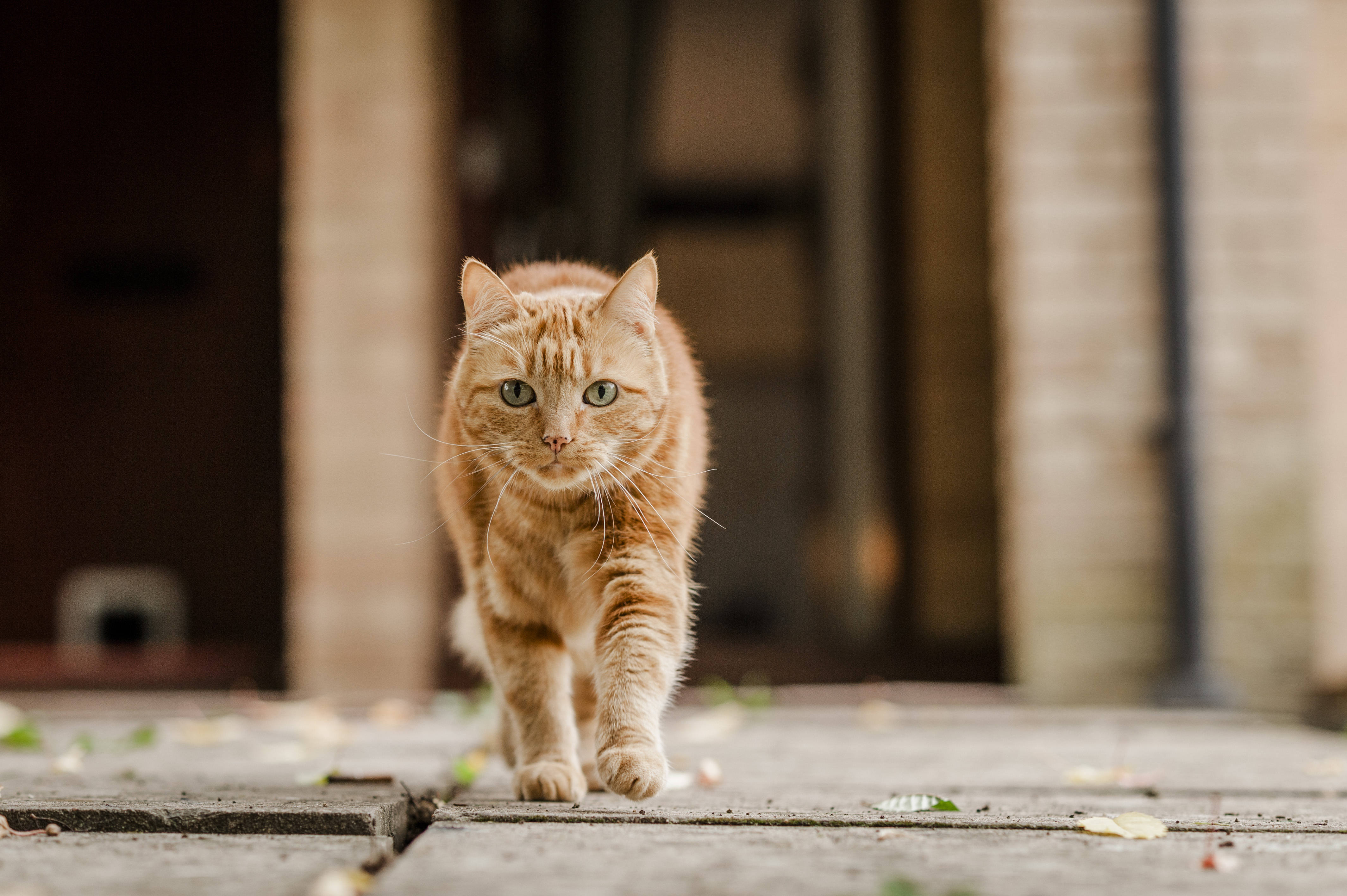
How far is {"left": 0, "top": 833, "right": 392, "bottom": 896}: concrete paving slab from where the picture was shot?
1066 millimetres

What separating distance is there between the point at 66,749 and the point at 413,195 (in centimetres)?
224

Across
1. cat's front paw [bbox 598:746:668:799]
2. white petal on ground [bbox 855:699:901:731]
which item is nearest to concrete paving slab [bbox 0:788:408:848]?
cat's front paw [bbox 598:746:668:799]

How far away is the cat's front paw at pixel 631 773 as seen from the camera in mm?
1411

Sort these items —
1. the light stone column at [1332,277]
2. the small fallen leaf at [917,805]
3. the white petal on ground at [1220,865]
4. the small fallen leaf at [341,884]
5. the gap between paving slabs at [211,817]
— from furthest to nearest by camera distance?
the light stone column at [1332,277] → the small fallen leaf at [917,805] → the gap between paving slabs at [211,817] → the white petal on ground at [1220,865] → the small fallen leaf at [341,884]

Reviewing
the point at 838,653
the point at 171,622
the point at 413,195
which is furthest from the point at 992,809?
the point at 171,622

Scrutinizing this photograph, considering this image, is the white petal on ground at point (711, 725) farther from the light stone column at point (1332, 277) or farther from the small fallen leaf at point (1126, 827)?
the light stone column at point (1332, 277)

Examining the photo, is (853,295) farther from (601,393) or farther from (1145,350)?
(601,393)

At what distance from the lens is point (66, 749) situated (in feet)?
Result: 7.18

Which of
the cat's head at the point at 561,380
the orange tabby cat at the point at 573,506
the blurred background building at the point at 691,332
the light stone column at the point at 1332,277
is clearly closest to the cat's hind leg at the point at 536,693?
the orange tabby cat at the point at 573,506

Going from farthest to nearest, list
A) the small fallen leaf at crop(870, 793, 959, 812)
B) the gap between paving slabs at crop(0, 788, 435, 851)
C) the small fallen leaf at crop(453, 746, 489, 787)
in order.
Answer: the small fallen leaf at crop(453, 746, 489, 787) → the small fallen leaf at crop(870, 793, 959, 812) → the gap between paving slabs at crop(0, 788, 435, 851)

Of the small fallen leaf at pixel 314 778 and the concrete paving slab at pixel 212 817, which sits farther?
the small fallen leaf at pixel 314 778

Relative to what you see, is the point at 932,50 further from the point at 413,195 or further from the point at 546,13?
the point at 413,195

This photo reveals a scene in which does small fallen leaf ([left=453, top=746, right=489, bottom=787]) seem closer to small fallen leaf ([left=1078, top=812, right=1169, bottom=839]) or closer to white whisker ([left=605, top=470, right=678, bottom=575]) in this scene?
white whisker ([left=605, top=470, right=678, bottom=575])

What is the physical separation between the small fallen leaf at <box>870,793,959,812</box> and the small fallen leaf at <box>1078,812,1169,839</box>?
178 mm
